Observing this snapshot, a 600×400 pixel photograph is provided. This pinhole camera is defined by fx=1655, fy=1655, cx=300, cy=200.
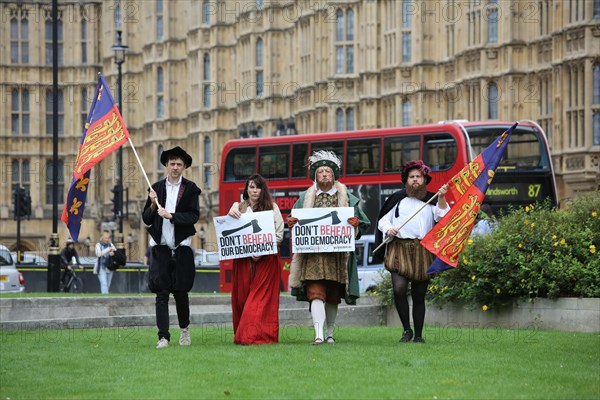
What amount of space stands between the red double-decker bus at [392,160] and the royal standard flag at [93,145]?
13569 mm

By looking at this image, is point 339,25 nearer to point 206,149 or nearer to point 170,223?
point 206,149

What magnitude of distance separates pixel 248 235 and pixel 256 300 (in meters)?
0.62

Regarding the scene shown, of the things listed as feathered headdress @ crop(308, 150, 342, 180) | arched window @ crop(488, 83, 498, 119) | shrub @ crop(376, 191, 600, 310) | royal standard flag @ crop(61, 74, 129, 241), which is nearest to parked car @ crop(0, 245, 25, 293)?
arched window @ crop(488, 83, 498, 119)

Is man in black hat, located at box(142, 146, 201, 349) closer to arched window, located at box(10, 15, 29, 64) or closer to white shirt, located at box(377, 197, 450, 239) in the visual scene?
white shirt, located at box(377, 197, 450, 239)

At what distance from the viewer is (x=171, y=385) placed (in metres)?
11.7

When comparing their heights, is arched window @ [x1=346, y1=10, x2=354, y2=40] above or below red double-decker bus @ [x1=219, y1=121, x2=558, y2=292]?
above

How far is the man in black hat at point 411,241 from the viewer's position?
15078 mm

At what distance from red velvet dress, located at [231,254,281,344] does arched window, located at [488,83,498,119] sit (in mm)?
30222

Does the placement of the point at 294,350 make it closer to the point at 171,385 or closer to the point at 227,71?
the point at 171,385

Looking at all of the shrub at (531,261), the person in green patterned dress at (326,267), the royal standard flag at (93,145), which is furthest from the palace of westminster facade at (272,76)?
the person in green patterned dress at (326,267)

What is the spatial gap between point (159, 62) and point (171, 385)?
195ft

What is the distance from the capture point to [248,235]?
15352 mm

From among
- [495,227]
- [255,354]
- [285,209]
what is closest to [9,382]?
[255,354]

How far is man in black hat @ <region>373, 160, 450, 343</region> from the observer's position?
15.1 m
